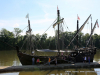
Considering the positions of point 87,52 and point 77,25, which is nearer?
point 87,52

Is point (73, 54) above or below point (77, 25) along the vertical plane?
below

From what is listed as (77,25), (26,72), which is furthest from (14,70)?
(77,25)

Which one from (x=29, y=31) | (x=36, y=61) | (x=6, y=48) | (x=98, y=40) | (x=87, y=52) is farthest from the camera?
(x=98, y=40)

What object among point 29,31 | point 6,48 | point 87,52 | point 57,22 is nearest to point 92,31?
point 87,52

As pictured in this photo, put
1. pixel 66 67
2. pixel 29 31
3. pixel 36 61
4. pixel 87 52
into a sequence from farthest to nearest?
1. pixel 29 31
2. pixel 87 52
3. pixel 36 61
4. pixel 66 67

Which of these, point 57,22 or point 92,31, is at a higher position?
point 57,22

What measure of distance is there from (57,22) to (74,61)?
26.2ft

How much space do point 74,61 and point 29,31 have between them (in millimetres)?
10605

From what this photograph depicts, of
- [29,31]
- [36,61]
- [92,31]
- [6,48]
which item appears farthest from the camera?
[6,48]

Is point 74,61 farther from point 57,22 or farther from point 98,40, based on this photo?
point 98,40

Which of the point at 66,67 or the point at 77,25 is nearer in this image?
the point at 66,67

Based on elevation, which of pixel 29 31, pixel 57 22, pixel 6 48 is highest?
pixel 57 22

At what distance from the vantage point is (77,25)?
27.4 meters

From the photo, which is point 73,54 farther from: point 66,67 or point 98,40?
point 98,40
